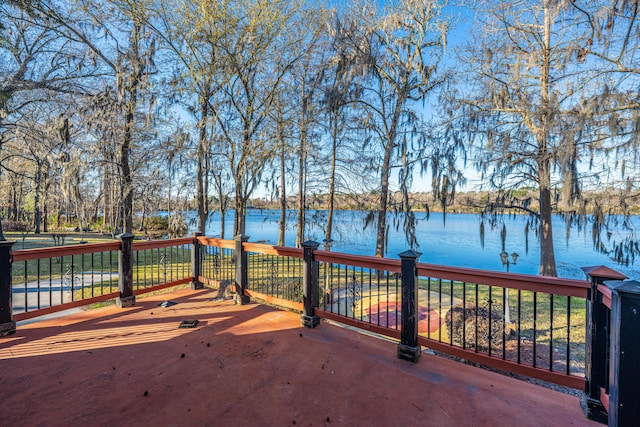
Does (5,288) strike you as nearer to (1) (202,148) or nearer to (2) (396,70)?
(1) (202,148)

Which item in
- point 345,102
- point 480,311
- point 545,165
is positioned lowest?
point 480,311

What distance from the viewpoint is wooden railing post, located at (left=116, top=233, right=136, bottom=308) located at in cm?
375

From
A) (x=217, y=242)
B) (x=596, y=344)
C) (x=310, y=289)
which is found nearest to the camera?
(x=596, y=344)

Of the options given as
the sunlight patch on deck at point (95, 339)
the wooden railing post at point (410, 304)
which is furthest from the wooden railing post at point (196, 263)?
the wooden railing post at point (410, 304)

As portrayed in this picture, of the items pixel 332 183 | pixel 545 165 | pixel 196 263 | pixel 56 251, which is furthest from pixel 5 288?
pixel 545 165

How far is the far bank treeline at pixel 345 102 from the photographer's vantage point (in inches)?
210

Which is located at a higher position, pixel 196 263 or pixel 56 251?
pixel 56 251

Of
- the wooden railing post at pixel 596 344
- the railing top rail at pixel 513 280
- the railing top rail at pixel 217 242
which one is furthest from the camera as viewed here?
the railing top rail at pixel 217 242

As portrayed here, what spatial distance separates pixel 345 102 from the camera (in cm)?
765

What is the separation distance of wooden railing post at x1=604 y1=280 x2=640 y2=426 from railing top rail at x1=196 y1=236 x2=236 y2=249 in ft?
12.7

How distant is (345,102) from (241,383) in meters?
7.18

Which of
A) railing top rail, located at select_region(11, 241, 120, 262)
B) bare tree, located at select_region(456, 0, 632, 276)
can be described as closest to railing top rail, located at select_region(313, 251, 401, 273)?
railing top rail, located at select_region(11, 241, 120, 262)

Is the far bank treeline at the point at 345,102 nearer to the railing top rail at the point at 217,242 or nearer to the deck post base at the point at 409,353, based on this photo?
the railing top rail at the point at 217,242

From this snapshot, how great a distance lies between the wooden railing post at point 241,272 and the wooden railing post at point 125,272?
4.69 ft
